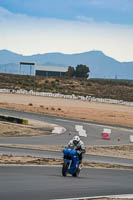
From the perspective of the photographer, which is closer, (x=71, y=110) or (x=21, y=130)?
(x=21, y=130)

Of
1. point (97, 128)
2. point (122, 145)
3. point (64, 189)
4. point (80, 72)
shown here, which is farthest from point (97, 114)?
point (80, 72)

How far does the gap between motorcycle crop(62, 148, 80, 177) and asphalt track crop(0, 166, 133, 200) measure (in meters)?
0.27

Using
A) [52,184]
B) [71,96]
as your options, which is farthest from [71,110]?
[52,184]

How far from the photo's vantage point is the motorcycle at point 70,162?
18.9 metres

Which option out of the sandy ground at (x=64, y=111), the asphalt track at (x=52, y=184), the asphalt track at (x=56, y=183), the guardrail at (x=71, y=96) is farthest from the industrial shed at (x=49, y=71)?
the asphalt track at (x=52, y=184)

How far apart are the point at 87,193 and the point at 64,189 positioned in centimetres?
65

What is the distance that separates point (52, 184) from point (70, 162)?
2.87 m

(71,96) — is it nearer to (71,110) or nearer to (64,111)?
(71,110)

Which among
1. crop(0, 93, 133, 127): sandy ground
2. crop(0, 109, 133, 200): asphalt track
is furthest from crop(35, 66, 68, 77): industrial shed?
crop(0, 109, 133, 200): asphalt track

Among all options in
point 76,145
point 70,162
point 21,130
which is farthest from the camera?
point 21,130

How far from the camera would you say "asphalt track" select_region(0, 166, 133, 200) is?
13.8m

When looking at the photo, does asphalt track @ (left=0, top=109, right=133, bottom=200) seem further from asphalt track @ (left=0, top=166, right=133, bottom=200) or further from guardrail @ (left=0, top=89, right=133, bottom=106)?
guardrail @ (left=0, top=89, right=133, bottom=106)

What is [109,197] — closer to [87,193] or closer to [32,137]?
[87,193]

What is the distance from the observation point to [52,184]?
16266 millimetres
